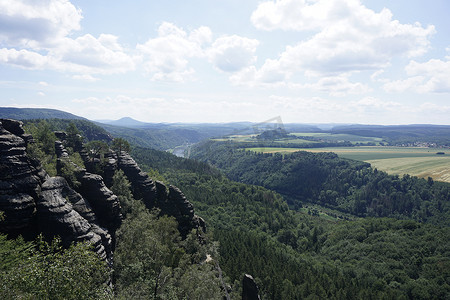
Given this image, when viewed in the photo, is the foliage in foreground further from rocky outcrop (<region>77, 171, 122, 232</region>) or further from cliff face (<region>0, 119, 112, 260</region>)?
rocky outcrop (<region>77, 171, 122, 232</region>)

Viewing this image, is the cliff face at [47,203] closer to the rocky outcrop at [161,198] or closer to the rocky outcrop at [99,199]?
the rocky outcrop at [99,199]

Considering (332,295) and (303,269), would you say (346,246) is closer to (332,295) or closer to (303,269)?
(303,269)

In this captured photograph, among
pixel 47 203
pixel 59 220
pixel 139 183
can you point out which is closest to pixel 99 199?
pixel 47 203

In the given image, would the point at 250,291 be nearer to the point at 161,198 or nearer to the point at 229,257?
the point at 161,198

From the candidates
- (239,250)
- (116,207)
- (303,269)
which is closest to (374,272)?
(303,269)

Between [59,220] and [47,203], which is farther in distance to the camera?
[47,203]

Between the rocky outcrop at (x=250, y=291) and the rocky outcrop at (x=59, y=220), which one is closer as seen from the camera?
the rocky outcrop at (x=59, y=220)

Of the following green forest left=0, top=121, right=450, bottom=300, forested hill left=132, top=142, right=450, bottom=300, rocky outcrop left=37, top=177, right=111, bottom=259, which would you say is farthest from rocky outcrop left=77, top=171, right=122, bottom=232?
forested hill left=132, top=142, right=450, bottom=300

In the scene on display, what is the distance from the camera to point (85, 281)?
23.5 metres

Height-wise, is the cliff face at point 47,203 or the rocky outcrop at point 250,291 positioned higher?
the cliff face at point 47,203

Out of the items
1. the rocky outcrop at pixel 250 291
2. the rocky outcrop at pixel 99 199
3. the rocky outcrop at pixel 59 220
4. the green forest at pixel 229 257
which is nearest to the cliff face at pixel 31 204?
the rocky outcrop at pixel 59 220

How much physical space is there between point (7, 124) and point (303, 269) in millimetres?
93972

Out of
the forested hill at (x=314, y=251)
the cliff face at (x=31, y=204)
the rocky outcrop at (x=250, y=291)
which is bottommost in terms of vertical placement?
the forested hill at (x=314, y=251)

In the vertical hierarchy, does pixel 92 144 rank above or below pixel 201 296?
above
